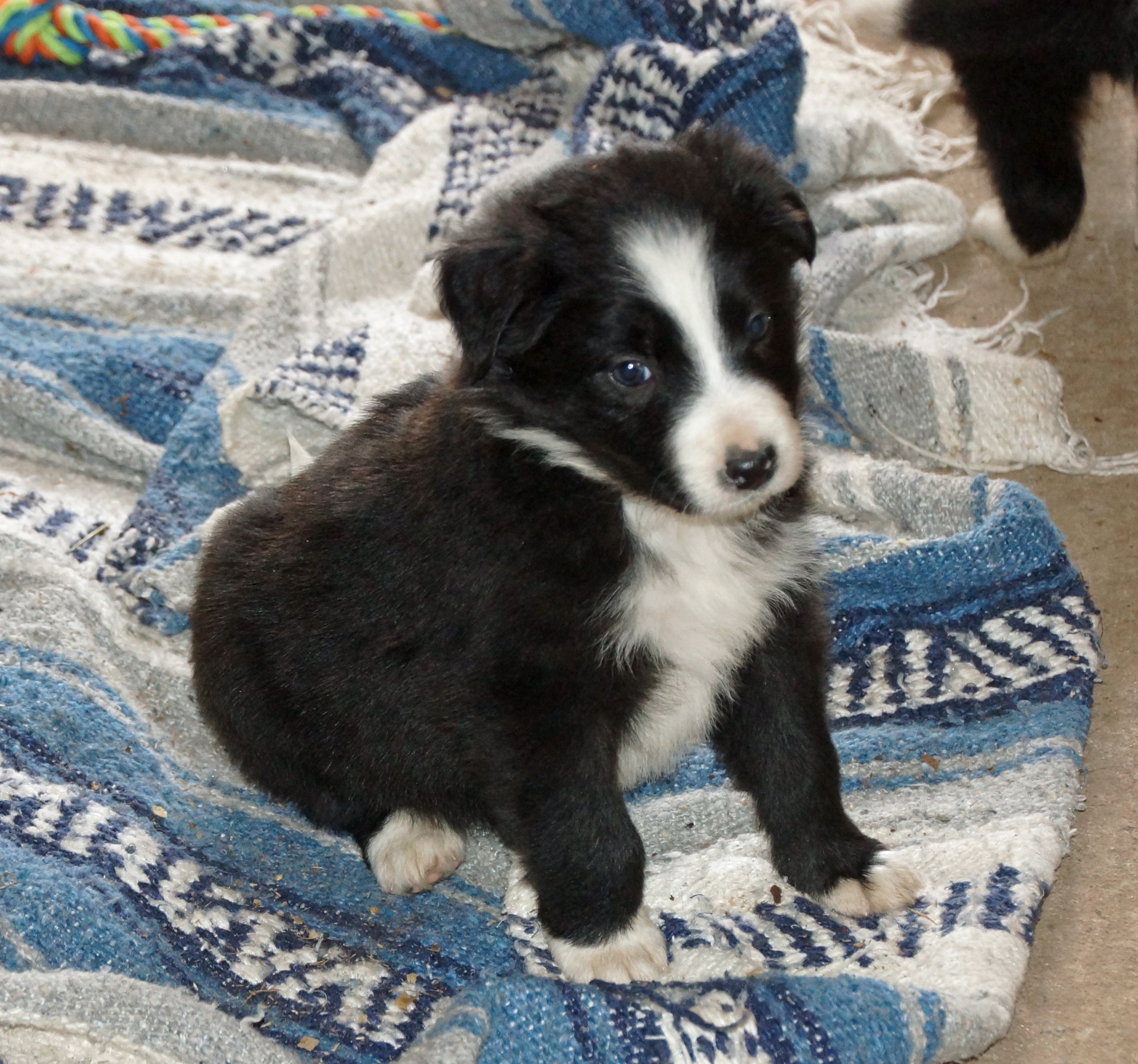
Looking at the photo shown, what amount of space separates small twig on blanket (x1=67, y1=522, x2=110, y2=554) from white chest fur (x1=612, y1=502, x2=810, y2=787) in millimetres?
1790

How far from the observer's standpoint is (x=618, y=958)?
2.59 m

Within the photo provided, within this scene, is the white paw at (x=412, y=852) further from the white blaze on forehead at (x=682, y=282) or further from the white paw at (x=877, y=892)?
the white blaze on forehead at (x=682, y=282)

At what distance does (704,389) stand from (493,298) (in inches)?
15.4

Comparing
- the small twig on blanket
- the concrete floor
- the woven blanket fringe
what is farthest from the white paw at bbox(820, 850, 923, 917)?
the woven blanket fringe

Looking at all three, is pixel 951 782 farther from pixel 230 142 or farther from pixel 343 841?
pixel 230 142

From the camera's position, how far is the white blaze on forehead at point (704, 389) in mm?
2234

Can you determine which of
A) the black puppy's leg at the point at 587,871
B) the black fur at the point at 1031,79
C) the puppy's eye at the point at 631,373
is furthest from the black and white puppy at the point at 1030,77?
the black puppy's leg at the point at 587,871

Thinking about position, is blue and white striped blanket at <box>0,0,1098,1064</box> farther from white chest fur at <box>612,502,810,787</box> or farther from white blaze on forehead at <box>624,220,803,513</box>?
white blaze on forehead at <box>624,220,803,513</box>

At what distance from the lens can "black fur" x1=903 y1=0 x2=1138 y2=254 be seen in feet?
13.4

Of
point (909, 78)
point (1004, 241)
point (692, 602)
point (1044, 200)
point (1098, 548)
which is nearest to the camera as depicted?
point (692, 602)

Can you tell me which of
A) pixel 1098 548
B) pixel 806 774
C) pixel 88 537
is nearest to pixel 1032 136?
pixel 1098 548

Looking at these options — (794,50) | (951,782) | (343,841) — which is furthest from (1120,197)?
(343,841)

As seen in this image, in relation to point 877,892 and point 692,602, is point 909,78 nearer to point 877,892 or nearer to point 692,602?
point 692,602

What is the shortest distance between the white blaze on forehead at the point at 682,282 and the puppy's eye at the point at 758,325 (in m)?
0.10
